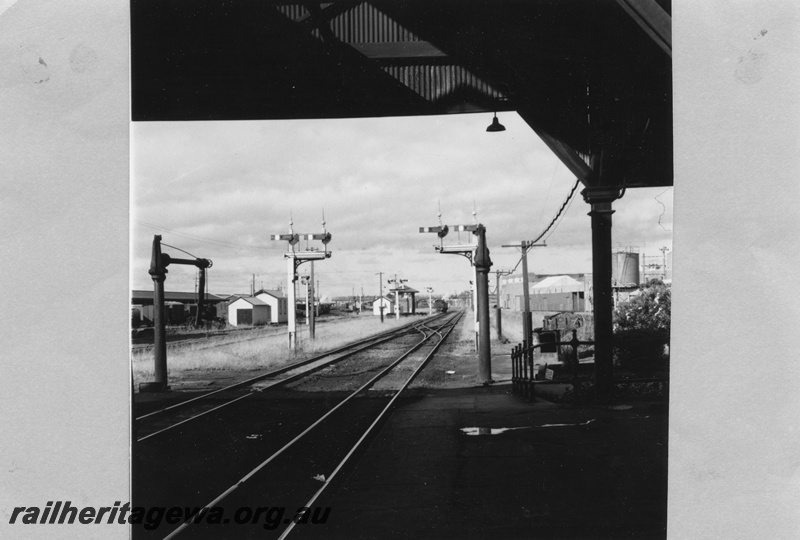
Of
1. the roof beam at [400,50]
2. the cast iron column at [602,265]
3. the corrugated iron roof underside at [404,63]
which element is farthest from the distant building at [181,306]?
the roof beam at [400,50]

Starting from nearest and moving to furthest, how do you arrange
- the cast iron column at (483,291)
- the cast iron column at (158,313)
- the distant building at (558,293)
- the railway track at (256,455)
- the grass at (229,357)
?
the railway track at (256,455), the cast iron column at (158,313), the cast iron column at (483,291), the grass at (229,357), the distant building at (558,293)

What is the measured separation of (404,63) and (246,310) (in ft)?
68.6

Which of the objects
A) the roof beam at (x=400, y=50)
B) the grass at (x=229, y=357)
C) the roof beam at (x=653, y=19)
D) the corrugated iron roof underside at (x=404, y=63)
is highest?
the roof beam at (x=400, y=50)

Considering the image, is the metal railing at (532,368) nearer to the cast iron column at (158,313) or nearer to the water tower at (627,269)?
the water tower at (627,269)

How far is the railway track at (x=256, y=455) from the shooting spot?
4656mm

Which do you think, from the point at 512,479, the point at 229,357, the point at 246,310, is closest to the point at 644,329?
the point at 512,479

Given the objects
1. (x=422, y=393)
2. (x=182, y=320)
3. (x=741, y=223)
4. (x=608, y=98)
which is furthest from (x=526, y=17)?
(x=182, y=320)

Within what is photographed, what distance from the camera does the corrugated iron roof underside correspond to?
14.3ft

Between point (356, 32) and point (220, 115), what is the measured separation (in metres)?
1.48

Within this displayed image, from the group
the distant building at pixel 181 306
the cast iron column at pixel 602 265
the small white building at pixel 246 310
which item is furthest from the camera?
the small white building at pixel 246 310

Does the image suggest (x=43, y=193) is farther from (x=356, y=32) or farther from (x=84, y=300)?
(x=356, y=32)

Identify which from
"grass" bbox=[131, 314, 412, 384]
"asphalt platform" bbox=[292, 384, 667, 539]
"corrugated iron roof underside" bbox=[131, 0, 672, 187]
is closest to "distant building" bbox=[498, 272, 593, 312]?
"grass" bbox=[131, 314, 412, 384]

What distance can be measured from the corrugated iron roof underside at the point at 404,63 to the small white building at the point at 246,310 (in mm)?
19631

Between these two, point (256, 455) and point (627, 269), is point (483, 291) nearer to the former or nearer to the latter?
point (627, 269)
